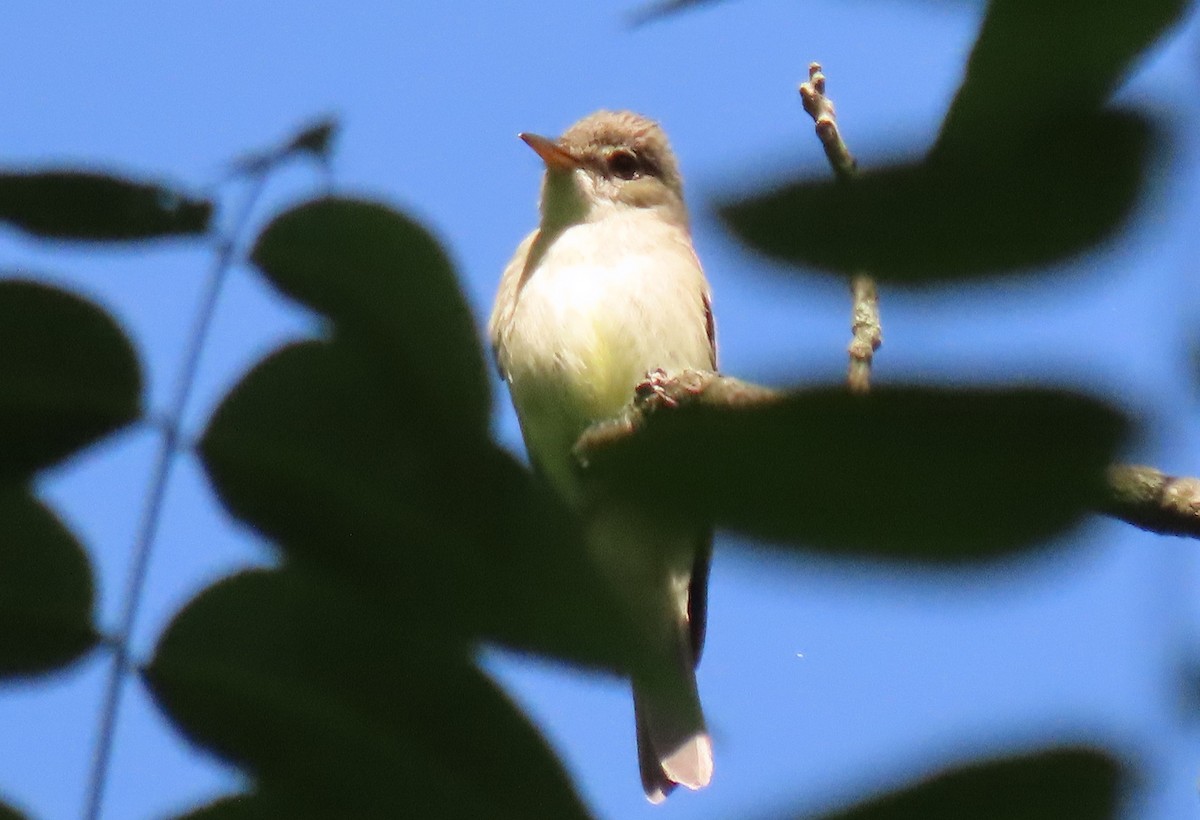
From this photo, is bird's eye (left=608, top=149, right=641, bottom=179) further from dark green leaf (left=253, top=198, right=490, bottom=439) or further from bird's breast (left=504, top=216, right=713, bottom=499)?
dark green leaf (left=253, top=198, right=490, bottom=439)

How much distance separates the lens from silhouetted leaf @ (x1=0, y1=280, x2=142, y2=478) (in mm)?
1049

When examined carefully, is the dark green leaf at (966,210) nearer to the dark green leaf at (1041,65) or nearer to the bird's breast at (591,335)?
the dark green leaf at (1041,65)

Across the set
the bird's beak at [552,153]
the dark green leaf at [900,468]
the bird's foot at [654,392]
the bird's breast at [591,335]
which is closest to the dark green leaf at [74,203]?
the dark green leaf at [900,468]

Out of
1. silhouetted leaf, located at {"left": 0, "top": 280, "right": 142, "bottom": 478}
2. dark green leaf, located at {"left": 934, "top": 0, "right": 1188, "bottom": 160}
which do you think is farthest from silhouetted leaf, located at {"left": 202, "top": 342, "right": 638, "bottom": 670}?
dark green leaf, located at {"left": 934, "top": 0, "right": 1188, "bottom": 160}

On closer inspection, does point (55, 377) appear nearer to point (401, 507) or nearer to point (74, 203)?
point (74, 203)

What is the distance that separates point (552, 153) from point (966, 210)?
584 cm

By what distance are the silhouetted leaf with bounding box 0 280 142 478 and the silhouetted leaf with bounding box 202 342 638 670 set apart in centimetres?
13

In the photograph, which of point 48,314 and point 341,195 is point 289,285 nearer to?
point 341,195

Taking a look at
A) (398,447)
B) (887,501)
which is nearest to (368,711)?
(398,447)

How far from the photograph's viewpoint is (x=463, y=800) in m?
Result: 0.83

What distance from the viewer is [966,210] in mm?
606

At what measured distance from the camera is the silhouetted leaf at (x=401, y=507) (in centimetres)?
74

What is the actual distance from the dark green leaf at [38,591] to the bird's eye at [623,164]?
223 inches

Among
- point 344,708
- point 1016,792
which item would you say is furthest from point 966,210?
point 344,708
